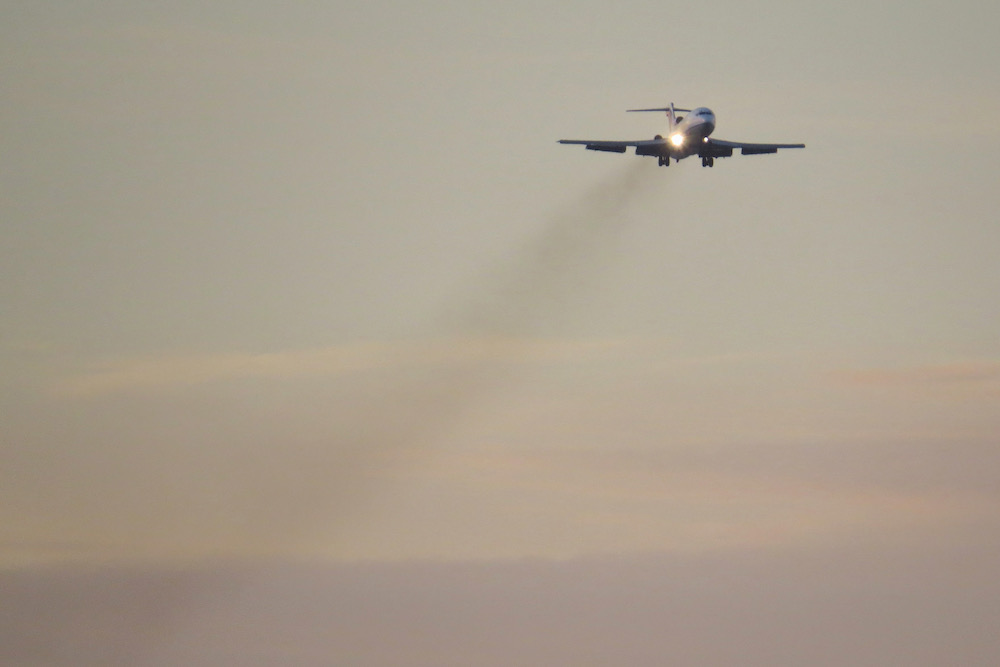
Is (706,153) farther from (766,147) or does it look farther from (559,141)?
(559,141)

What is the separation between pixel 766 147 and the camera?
172500mm

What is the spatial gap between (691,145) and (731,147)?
4.13 metres

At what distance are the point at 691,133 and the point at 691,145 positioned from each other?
174 centimetres

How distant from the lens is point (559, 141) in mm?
163625

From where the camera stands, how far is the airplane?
557 ft

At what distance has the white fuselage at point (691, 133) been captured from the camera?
16938 centimetres

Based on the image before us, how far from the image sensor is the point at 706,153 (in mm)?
173000

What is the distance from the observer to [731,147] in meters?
172

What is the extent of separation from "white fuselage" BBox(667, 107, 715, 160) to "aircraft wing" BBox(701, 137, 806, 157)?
1.28m

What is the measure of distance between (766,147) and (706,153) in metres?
6.12

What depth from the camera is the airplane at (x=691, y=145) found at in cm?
16962

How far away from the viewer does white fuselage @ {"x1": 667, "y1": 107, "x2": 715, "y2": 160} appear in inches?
6668

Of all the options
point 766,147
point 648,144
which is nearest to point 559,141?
point 648,144

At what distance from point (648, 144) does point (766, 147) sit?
484 inches
